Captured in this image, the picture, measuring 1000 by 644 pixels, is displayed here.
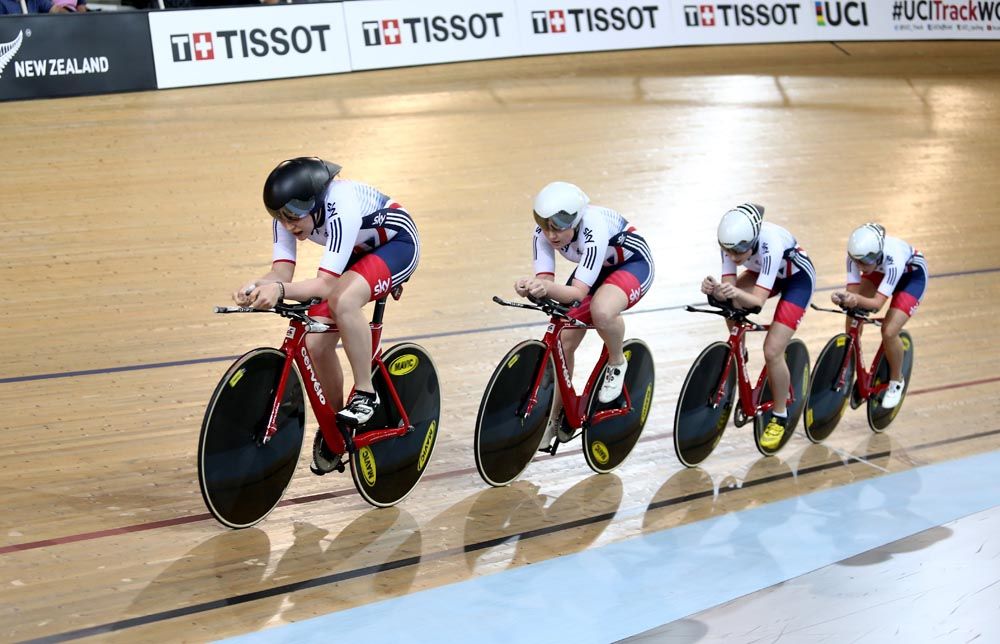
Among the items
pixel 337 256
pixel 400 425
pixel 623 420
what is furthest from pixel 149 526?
pixel 623 420

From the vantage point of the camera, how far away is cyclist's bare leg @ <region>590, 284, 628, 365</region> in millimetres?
3965

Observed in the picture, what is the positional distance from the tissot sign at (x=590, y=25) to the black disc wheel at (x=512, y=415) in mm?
6946

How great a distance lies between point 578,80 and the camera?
10117mm

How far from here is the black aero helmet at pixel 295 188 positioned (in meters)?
3.19

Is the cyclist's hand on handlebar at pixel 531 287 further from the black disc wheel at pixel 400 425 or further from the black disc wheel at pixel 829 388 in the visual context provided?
the black disc wheel at pixel 829 388

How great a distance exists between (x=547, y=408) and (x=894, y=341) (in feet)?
7.45

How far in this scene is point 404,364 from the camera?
3.75 m

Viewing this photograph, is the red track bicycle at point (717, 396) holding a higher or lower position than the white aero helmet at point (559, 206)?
lower

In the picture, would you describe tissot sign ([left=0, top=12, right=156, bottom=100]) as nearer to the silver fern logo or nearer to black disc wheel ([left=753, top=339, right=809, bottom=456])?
the silver fern logo

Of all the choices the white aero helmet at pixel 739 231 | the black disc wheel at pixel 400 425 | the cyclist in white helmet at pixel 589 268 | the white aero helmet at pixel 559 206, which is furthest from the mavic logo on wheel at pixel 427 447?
the white aero helmet at pixel 739 231

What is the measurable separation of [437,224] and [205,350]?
2.35m

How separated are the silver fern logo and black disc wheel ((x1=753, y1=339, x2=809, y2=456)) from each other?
19.8 feet

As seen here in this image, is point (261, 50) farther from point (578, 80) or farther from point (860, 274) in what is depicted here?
point (860, 274)

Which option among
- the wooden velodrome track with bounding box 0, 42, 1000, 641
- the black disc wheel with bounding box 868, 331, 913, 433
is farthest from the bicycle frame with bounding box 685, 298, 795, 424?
the black disc wheel with bounding box 868, 331, 913, 433
